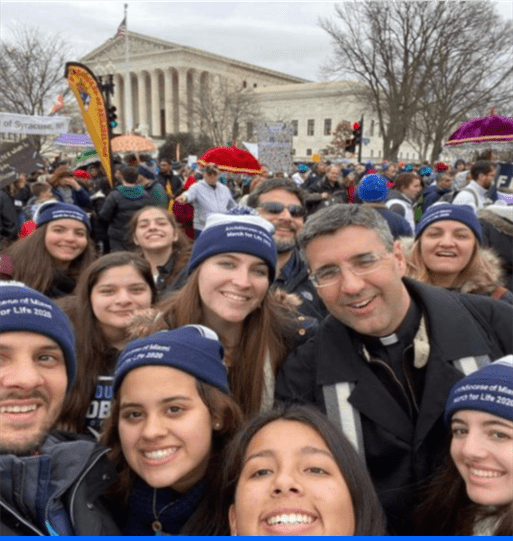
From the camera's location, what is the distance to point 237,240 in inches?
107

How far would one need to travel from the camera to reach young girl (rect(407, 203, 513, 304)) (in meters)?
3.38

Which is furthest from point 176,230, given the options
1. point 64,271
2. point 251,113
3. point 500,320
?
point 251,113

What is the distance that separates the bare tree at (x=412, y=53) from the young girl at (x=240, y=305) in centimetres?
3074

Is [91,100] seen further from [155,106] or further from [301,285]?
[155,106]

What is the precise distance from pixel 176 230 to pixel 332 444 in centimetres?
A: 315

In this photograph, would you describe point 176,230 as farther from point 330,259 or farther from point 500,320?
point 500,320

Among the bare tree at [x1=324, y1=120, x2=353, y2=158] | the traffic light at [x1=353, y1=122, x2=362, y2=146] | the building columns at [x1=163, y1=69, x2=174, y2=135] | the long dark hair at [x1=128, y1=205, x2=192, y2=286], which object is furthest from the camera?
the building columns at [x1=163, y1=69, x2=174, y2=135]

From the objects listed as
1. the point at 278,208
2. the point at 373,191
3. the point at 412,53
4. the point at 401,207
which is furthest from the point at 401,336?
the point at 412,53

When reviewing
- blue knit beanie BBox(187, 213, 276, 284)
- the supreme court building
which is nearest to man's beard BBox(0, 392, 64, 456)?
blue knit beanie BBox(187, 213, 276, 284)

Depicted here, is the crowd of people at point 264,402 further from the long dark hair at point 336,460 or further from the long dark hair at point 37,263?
the long dark hair at point 37,263

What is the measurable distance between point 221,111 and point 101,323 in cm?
4209

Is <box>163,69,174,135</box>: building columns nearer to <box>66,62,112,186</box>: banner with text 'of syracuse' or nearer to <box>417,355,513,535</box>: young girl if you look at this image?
<box>66,62,112,186</box>: banner with text 'of syracuse'

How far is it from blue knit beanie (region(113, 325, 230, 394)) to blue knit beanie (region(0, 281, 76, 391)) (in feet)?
0.72

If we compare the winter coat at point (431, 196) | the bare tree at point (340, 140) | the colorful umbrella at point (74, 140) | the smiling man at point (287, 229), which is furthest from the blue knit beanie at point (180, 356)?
the bare tree at point (340, 140)
